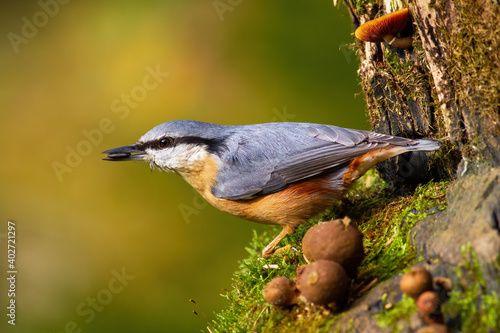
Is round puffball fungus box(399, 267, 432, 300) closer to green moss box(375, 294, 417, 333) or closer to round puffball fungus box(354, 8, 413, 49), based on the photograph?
green moss box(375, 294, 417, 333)

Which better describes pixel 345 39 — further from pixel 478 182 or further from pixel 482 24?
pixel 478 182

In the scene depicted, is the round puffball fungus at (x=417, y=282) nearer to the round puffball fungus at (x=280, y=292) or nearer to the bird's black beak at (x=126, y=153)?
the round puffball fungus at (x=280, y=292)

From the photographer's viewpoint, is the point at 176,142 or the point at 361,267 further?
the point at 176,142

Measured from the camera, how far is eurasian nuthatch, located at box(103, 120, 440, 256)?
9.71 feet

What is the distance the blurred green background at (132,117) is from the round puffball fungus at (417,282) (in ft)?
10.9

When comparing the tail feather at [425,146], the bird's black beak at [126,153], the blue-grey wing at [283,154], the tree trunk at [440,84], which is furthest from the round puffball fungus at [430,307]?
the bird's black beak at [126,153]

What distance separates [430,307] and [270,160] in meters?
1.60

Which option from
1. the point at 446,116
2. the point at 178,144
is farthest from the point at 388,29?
the point at 178,144

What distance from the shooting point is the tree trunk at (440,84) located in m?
2.29

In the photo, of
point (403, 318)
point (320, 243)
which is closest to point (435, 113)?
point (320, 243)

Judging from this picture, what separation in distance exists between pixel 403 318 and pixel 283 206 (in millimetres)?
1336

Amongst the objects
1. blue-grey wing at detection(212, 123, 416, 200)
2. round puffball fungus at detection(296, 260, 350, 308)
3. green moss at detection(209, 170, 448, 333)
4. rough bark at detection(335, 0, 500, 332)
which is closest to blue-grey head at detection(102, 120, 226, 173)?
blue-grey wing at detection(212, 123, 416, 200)

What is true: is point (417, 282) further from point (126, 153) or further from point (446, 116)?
point (126, 153)

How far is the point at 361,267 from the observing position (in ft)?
7.66
